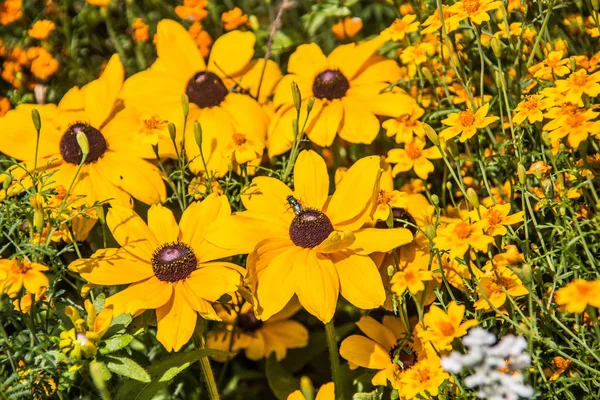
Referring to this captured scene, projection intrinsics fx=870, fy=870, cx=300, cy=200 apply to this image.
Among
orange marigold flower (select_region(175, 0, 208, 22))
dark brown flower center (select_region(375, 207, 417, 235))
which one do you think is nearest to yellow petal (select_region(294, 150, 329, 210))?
dark brown flower center (select_region(375, 207, 417, 235))

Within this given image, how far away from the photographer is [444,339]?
120 centimetres

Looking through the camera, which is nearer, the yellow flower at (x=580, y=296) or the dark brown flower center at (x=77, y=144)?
the yellow flower at (x=580, y=296)

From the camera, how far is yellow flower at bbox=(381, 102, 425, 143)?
170 centimetres

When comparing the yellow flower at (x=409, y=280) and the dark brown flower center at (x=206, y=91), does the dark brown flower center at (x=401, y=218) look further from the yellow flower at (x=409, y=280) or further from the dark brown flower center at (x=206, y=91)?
the dark brown flower center at (x=206, y=91)

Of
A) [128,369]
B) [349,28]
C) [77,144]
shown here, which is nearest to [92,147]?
[77,144]

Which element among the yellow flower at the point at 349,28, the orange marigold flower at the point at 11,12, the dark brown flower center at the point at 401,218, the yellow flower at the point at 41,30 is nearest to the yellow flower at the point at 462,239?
the dark brown flower center at the point at 401,218

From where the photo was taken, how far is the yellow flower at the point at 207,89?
1.84 m

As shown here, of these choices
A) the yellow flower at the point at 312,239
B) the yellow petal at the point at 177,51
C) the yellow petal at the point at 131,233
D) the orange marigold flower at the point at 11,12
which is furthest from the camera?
the orange marigold flower at the point at 11,12

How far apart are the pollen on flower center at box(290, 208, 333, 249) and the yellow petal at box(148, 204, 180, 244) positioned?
225 mm

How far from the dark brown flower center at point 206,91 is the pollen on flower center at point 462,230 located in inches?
31.6

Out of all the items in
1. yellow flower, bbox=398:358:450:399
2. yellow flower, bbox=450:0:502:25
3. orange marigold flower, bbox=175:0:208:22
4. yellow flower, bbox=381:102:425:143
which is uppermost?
yellow flower, bbox=450:0:502:25

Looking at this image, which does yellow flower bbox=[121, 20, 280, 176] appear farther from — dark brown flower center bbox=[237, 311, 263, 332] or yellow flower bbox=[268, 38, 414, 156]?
dark brown flower center bbox=[237, 311, 263, 332]

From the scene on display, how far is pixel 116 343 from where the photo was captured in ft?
4.23

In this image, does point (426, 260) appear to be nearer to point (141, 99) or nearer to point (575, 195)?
point (575, 195)
